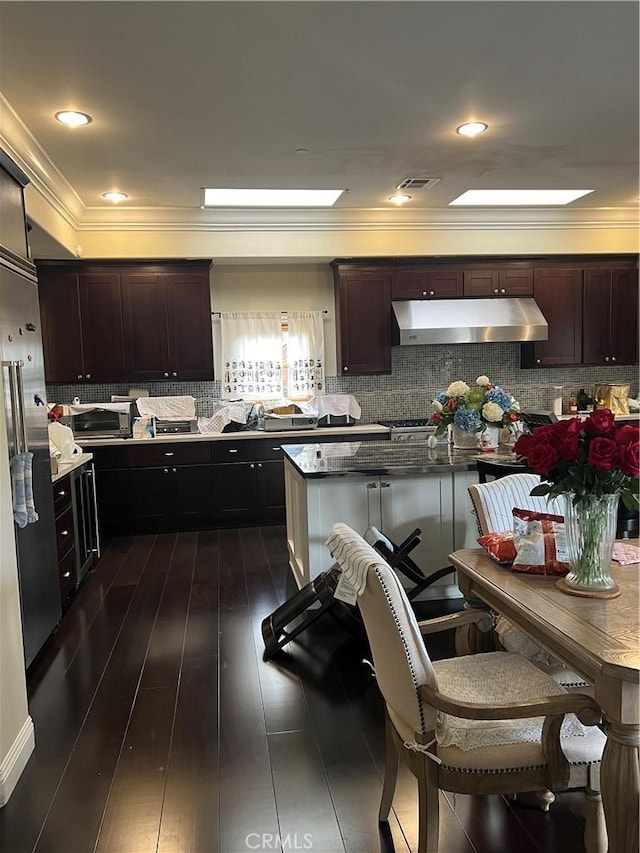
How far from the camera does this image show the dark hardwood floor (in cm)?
192

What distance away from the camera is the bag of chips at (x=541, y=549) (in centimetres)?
202

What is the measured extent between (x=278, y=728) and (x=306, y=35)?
9.34ft

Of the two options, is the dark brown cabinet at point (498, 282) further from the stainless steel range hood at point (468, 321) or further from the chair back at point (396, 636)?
the chair back at point (396, 636)

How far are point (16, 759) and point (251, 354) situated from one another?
449 cm

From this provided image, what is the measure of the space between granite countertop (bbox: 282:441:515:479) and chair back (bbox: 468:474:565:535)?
95 centimetres

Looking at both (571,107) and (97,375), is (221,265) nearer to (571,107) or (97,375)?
(97,375)

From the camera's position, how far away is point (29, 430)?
2920 millimetres

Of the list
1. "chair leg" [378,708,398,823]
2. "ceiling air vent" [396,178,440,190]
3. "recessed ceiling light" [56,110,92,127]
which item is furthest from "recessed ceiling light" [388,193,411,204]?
"chair leg" [378,708,398,823]

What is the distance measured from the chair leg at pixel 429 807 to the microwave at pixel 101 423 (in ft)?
14.6

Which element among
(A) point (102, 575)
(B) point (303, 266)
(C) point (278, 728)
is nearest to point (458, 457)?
(C) point (278, 728)

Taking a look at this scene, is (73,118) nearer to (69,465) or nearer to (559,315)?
(69,465)

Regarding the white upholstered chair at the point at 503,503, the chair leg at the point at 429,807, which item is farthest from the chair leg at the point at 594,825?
the white upholstered chair at the point at 503,503

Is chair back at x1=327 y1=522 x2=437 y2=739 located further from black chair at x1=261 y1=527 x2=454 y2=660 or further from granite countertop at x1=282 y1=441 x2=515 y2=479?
granite countertop at x1=282 y1=441 x2=515 y2=479

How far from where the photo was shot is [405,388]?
646 cm
